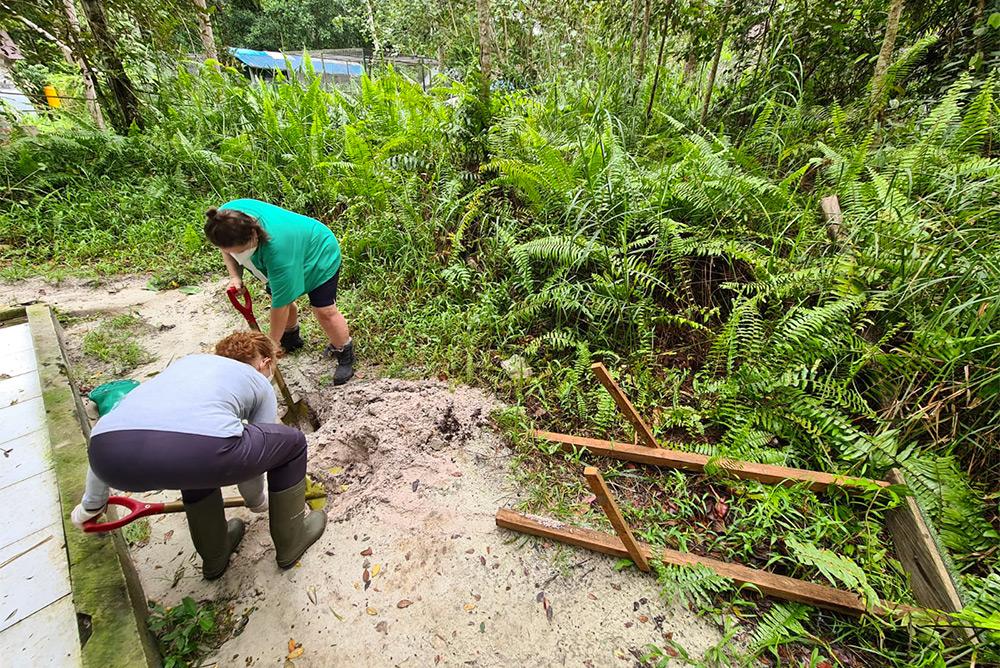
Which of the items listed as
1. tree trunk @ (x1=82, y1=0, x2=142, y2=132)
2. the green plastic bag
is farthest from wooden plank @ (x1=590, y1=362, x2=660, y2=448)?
tree trunk @ (x1=82, y1=0, x2=142, y2=132)

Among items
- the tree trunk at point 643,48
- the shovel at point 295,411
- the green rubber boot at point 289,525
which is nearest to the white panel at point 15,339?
the shovel at point 295,411

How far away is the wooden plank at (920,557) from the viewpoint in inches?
60.6

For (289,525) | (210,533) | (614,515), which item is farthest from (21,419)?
(614,515)

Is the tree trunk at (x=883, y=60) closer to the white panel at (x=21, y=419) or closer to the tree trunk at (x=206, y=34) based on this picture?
the white panel at (x=21, y=419)

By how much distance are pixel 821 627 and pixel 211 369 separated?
2.63m

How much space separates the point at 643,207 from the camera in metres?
3.14

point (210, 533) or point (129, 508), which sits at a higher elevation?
point (129, 508)

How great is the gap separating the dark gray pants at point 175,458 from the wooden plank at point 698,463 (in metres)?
1.45

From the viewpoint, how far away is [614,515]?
1.74m

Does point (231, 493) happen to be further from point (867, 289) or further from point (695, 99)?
point (695, 99)

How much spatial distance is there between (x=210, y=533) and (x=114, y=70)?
22.4 feet

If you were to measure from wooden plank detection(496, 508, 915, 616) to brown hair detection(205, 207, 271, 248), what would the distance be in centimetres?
207

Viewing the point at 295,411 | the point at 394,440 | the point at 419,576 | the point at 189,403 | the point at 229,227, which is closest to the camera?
the point at 189,403

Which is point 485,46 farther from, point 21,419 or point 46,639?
point 46,639
